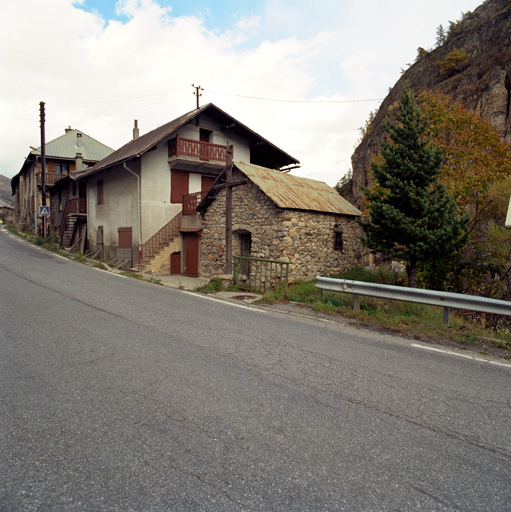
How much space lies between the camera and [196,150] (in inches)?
770

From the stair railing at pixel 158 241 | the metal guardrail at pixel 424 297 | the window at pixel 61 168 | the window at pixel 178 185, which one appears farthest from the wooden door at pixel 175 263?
the window at pixel 61 168

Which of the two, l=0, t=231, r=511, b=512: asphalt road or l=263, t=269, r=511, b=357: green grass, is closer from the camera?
l=0, t=231, r=511, b=512: asphalt road

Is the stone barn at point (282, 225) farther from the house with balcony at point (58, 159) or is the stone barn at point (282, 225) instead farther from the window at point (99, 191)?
the house with balcony at point (58, 159)

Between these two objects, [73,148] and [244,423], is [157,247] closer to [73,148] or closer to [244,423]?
[244,423]

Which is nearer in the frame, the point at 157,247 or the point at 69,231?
the point at 157,247

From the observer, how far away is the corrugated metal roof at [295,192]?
1356 cm

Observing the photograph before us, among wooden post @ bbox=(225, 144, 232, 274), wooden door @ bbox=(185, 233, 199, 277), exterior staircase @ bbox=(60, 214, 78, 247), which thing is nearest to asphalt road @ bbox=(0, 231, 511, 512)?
wooden post @ bbox=(225, 144, 232, 274)

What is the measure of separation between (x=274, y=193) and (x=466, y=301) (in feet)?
26.7

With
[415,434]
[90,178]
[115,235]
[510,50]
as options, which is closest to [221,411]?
[415,434]

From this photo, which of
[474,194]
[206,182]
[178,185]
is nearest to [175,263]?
[178,185]

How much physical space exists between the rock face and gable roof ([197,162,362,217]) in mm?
3067

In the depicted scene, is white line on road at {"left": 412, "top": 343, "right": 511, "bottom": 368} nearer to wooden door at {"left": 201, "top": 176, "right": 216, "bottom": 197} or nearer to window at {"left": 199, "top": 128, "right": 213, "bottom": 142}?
wooden door at {"left": 201, "top": 176, "right": 216, "bottom": 197}

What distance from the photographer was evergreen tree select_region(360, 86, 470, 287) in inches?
432

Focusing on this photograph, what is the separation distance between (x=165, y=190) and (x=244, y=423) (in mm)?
17427
